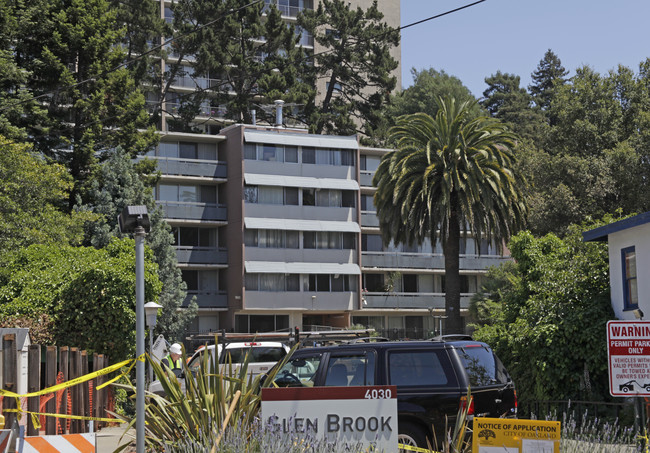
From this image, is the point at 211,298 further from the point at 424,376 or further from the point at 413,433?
the point at 413,433

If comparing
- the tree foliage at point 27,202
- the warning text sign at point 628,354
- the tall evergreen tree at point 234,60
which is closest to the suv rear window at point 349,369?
the warning text sign at point 628,354

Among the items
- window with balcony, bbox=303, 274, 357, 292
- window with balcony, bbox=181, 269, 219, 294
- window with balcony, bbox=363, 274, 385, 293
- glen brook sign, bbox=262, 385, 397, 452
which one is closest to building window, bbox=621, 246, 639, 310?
glen brook sign, bbox=262, 385, 397, 452

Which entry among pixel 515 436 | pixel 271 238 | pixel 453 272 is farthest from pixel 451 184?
pixel 515 436

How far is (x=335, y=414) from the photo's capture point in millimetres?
8484

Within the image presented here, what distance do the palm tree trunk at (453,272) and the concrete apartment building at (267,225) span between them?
1820 cm

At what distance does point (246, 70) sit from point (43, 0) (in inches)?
980

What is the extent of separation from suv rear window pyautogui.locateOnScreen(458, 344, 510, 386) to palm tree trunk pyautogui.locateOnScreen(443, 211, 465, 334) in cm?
2722

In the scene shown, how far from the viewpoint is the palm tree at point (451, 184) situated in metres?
39.2

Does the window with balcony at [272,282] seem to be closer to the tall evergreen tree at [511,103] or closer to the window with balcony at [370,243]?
the window with balcony at [370,243]

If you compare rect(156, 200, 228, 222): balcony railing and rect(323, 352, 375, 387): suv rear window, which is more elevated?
rect(156, 200, 228, 222): balcony railing

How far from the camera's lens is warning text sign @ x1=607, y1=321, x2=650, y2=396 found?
10500 mm

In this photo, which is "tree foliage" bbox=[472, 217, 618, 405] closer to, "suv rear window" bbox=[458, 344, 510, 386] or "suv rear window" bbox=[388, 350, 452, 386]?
"suv rear window" bbox=[458, 344, 510, 386]

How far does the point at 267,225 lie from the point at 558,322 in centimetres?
3693

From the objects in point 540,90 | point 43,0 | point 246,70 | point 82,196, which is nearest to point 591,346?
point 82,196
